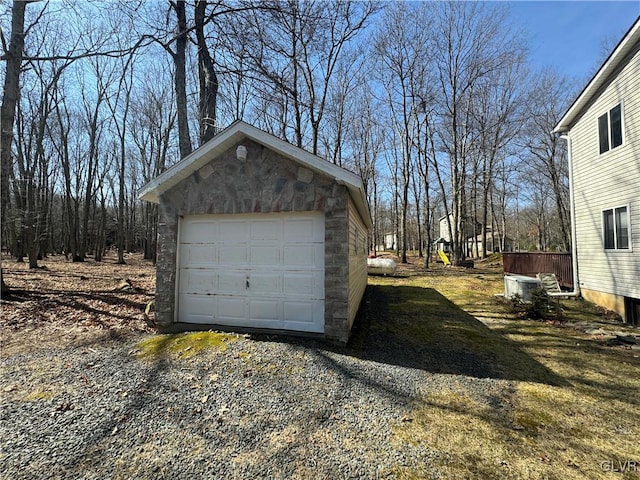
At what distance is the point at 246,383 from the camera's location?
4008 mm

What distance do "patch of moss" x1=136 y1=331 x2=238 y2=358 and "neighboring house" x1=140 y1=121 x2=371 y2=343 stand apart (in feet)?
1.20

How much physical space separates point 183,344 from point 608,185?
1130 cm

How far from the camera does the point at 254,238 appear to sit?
19.3 feet

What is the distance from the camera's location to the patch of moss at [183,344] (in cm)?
495

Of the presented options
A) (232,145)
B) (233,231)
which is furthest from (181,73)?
(233,231)

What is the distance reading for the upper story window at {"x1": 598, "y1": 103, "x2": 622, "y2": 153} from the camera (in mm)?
7934

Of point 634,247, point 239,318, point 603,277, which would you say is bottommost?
point 239,318

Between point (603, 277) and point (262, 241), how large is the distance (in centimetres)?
957

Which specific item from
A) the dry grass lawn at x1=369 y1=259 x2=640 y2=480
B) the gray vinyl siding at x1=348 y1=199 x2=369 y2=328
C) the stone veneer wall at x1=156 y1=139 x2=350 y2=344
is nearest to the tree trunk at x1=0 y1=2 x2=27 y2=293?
the stone veneer wall at x1=156 y1=139 x2=350 y2=344

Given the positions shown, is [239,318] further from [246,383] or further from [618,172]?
[618,172]

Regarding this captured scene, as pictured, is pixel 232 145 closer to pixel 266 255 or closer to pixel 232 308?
pixel 266 255

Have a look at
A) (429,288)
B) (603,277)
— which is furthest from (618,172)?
(429,288)

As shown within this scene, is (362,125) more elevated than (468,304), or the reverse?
(362,125)

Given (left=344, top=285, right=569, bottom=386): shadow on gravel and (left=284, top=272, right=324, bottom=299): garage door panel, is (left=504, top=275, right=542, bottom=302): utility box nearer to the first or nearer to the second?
(left=344, top=285, right=569, bottom=386): shadow on gravel
